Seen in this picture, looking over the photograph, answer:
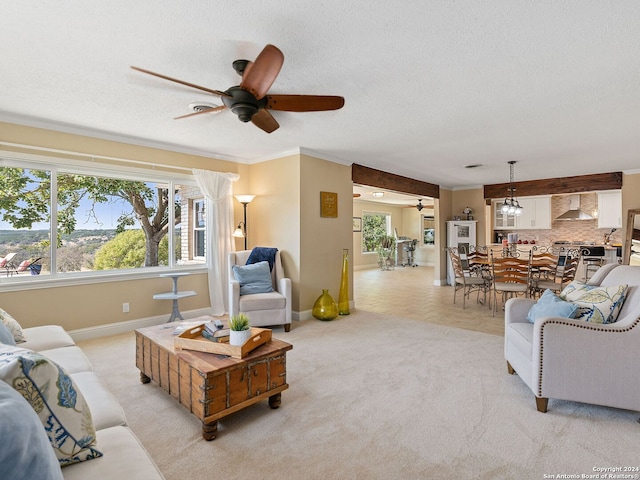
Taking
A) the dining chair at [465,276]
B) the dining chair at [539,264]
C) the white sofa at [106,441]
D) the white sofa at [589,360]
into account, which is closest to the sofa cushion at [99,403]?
the white sofa at [106,441]

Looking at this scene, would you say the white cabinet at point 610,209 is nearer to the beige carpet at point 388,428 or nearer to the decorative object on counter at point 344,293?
the decorative object on counter at point 344,293

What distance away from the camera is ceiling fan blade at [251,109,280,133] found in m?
2.62

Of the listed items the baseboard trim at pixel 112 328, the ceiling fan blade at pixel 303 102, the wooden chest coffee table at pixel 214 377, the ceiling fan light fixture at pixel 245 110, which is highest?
the ceiling fan blade at pixel 303 102

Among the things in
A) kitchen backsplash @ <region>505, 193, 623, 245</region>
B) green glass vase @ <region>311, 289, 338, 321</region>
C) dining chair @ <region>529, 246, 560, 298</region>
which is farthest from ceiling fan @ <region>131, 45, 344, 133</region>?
kitchen backsplash @ <region>505, 193, 623, 245</region>

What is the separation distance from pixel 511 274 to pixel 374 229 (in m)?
7.23

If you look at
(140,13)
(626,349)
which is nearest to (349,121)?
(140,13)

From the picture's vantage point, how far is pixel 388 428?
6.99ft

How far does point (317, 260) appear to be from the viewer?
16.3ft

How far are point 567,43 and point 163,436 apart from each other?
331 cm

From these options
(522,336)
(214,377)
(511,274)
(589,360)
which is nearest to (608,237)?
(511,274)

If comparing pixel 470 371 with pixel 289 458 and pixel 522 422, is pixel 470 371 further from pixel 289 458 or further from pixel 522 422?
pixel 289 458

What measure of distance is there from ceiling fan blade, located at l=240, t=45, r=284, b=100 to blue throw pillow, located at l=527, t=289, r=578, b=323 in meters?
2.38

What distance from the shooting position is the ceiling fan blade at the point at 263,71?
186 centimetres

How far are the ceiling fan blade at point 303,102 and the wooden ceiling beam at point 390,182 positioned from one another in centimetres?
311
